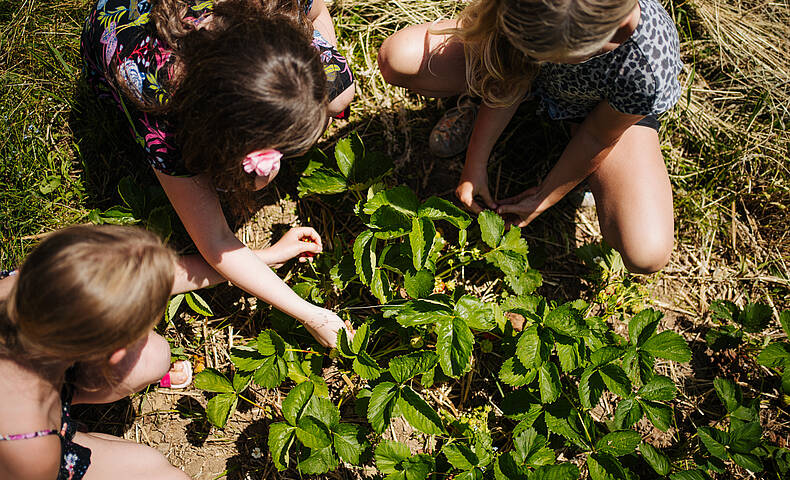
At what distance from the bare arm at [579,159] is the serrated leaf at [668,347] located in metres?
0.63

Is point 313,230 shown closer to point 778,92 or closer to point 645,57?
point 645,57

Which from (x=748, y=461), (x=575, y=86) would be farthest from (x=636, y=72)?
(x=748, y=461)

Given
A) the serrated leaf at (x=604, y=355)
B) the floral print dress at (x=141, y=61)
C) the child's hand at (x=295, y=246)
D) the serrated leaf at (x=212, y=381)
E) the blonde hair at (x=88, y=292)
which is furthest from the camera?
the child's hand at (x=295, y=246)

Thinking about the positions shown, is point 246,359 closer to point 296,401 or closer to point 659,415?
point 296,401

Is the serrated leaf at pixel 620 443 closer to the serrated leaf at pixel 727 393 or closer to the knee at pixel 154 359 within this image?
the serrated leaf at pixel 727 393

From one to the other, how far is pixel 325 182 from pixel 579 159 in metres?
0.96

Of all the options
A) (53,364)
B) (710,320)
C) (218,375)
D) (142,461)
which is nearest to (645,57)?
(710,320)

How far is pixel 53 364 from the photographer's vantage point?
4.82 ft

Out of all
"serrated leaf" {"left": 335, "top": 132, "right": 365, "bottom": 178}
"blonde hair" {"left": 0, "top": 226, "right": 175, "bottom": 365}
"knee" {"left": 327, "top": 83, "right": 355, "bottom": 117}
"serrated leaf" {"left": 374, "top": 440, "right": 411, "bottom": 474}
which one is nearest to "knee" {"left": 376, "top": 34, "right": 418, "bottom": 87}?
"knee" {"left": 327, "top": 83, "right": 355, "bottom": 117}

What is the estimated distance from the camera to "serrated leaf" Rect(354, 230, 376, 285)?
1.84m

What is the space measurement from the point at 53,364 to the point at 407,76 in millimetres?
1525

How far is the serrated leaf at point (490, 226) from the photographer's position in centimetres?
189

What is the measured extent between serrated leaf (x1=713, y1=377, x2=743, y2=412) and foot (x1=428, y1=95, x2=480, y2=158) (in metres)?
1.39

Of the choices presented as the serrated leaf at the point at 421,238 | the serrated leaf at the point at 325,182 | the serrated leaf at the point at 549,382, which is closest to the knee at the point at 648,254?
the serrated leaf at the point at 549,382
